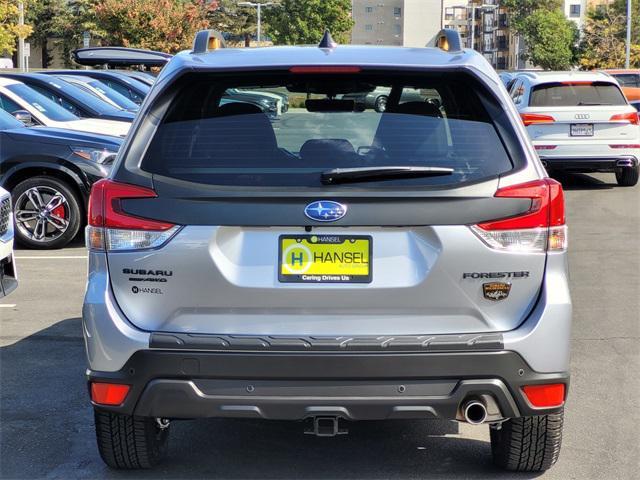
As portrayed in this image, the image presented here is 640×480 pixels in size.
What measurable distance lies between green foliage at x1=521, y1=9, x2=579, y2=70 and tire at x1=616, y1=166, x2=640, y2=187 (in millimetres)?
99559

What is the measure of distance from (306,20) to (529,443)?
349 ft

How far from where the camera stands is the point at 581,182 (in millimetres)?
17703

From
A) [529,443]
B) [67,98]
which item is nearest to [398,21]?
[67,98]

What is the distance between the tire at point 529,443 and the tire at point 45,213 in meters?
Answer: 7.23

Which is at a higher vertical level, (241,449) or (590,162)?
(590,162)

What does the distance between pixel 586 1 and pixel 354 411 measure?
138 metres

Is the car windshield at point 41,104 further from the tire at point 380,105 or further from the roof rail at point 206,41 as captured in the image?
the tire at point 380,105

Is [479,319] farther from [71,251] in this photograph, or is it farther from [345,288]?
[71,251]

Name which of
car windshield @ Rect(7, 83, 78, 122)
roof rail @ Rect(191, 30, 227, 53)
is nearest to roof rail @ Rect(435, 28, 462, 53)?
roof rail @ Rect(191, 30, 227, 53)

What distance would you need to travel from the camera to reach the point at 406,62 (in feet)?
13.8

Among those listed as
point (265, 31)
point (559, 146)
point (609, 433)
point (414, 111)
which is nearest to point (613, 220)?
point (559, 146)

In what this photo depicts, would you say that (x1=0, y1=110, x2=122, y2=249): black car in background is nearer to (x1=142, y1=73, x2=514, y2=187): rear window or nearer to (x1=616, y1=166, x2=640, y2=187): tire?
(x1=142, y1=73, x2=514, y2=187): rear window

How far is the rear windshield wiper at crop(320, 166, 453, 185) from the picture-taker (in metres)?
4.00

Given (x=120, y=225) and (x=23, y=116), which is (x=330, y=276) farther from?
(x=23, y=116)
